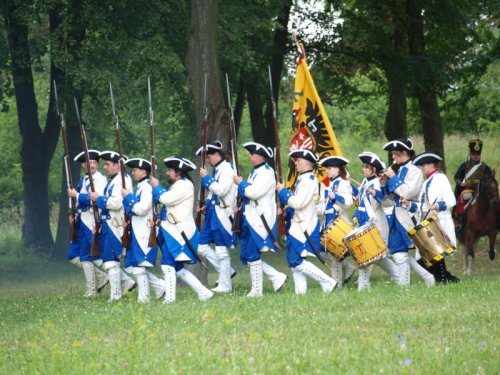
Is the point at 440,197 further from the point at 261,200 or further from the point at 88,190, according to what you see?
the point at 88,190

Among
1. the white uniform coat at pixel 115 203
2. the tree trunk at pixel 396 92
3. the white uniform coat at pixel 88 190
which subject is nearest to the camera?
the white uniform coat at pixel 115 203

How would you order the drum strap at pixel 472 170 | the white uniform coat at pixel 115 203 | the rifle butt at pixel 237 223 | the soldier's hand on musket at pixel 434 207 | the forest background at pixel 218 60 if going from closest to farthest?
1. the soldier's hand on musket at pixel 434 207
2. the rifle butt at pixel 237 223
3. the white uniform coat at pixel 115 203
4. the drum strap at pixel 472 170
5. the forest background at pixel 218 60

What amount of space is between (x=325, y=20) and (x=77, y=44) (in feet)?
23.6

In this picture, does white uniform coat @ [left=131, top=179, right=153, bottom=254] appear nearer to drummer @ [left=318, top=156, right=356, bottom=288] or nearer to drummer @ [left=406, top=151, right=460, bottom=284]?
drummer @ [left=318, top=156, right=356, bottom=288]

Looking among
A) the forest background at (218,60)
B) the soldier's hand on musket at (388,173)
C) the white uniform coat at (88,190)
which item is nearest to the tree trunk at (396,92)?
the forest background at (218,60)

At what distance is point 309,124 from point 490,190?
10.6 feet

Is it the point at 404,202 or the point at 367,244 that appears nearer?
the point at 367,244

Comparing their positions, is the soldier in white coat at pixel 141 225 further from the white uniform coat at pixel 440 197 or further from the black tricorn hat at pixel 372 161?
the white uniform coat at pixel 440 197

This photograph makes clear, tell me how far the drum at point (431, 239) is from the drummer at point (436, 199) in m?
0.30

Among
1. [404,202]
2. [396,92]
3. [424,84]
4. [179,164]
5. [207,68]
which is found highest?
[207,68]

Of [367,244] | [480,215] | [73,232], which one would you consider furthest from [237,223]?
[480,215]

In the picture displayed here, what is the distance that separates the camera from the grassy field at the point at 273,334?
30.1ft

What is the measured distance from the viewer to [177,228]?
1534 centimetres

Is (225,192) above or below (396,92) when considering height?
below
